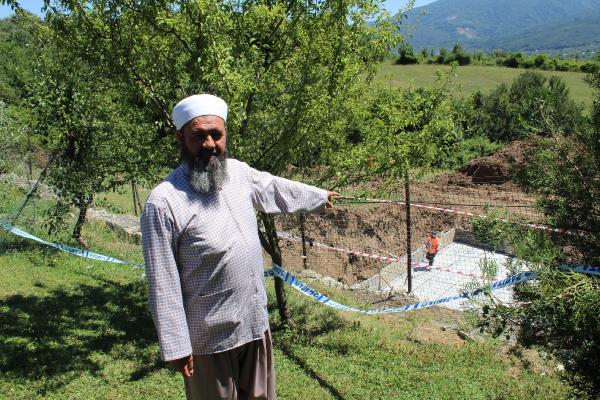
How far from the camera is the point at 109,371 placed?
5.11 meters

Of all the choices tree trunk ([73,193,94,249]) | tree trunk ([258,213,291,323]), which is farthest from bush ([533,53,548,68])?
tree trunk ([258,213,291,323])

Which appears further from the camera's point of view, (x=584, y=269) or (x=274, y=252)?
(x=274, y=252)

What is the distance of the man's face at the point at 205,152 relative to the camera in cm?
278

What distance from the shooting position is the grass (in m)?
4.81

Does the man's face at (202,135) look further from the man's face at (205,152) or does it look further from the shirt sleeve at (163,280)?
the shirt sleeve at (163,280)

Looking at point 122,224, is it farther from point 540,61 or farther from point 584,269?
point 540,61

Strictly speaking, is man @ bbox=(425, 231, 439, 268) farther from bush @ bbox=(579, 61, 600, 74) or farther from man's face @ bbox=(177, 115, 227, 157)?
man's face @ bbox=(177, 115, 227, 157)

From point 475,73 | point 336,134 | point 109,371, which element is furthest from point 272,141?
point 475,73

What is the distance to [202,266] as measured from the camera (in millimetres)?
2762

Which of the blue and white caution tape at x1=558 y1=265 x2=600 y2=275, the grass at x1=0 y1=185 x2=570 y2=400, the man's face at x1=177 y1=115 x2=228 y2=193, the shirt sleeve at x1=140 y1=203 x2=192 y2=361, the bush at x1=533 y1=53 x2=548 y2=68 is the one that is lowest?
the grass at x1=0 y1=185 x2=570 y2=400

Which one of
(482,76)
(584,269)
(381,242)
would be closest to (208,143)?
(584,269)

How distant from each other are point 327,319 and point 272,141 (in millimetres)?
2477

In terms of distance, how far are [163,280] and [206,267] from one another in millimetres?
238

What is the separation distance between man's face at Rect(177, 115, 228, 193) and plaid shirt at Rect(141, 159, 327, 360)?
2.5 inches
